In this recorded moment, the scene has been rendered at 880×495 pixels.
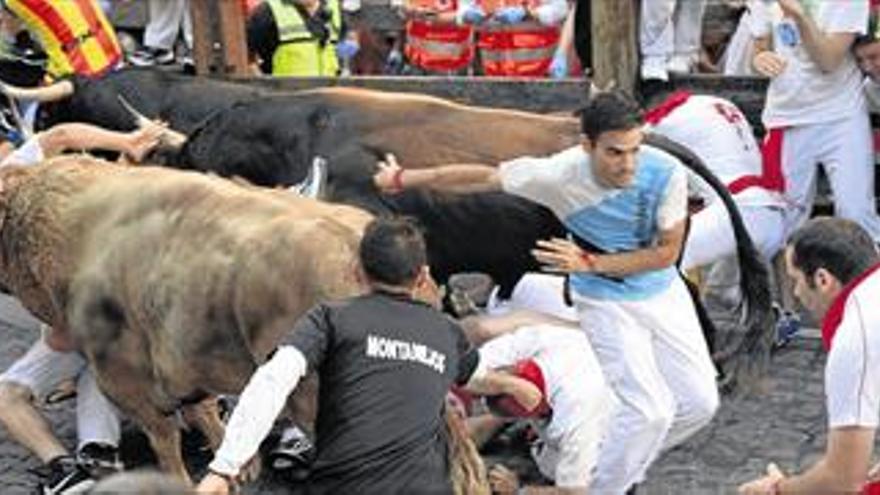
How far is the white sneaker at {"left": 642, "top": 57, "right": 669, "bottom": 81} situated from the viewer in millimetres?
9383

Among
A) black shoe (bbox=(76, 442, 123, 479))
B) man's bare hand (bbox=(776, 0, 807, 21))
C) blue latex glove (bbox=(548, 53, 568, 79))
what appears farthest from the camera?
blue latex glove (bbox=(548, 53, 568, 79))

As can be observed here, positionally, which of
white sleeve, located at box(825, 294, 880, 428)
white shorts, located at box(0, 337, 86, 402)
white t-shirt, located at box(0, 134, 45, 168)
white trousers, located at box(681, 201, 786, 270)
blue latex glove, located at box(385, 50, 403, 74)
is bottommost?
blue latex glove, located at box(385, 50, 403, 74)

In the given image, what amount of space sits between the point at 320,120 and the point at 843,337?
3.63m

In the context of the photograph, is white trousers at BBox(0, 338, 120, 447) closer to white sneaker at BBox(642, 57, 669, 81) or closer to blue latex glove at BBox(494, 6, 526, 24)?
white sneaker at BBox(642, 57, 669, 81)

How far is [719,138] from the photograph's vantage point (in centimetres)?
839

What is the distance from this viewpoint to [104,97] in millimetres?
8867

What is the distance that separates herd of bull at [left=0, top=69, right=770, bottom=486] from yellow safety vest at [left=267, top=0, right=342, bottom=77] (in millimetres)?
1466

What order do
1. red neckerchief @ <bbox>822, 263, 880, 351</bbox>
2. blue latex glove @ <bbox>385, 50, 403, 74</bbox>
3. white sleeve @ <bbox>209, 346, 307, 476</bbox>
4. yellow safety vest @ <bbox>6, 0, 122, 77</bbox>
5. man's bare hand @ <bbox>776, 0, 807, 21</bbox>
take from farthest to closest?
blue latex glove @ <bbox>385, 50, 403, 74</bbox>, yellow safety vest @ <bbox>6, 0, 122, 77</bbox>, man's bare hand @ <bbox>776, 0, 807, 21</bbox>, red neckerchief @ <bbox>822, 263, 880, 351</bbox>, white sleeve @ <bbox>209, 346, 307, 476</bbox>

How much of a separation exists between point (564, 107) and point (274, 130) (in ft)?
6.52

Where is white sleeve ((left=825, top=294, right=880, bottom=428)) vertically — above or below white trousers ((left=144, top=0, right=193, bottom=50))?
above

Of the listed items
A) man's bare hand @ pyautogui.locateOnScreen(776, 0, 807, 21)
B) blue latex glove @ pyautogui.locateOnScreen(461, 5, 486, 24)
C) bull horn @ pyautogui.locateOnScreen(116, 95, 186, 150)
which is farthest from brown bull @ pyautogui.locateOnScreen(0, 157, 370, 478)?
blue latex glove @ pyautogui.locateOnScreen(461, 5, 486, 24)

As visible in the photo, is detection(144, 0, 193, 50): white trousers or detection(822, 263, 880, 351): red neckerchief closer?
detection(822, 263, 880, 351): red neckerchief

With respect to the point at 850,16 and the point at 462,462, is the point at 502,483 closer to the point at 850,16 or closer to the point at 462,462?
the point at 462,462

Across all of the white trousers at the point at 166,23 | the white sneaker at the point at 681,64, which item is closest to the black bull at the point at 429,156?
the white sneaker at the point at 681,64
